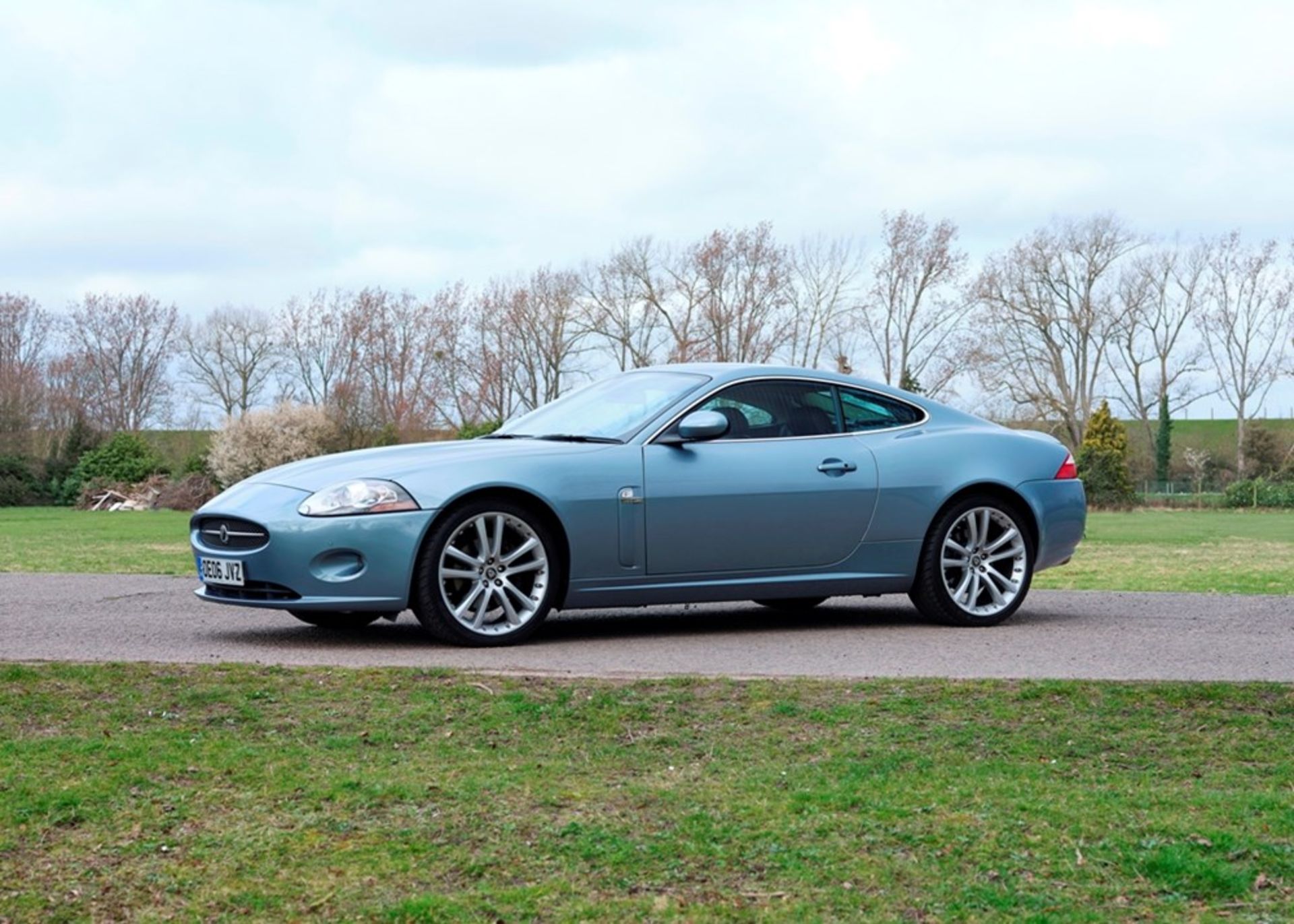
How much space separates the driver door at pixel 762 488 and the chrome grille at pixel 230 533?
195 cm

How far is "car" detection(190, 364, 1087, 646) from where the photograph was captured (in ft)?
25.7

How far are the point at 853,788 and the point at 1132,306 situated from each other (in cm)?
7601

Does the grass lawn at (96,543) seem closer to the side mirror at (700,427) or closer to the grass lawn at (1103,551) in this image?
the grass lawn at (1103,551)

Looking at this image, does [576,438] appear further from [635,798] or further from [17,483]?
[17,483]

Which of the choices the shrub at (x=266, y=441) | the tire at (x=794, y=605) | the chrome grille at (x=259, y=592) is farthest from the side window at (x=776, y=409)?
the shrub at (x=266, y=441)

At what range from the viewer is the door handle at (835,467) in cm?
878

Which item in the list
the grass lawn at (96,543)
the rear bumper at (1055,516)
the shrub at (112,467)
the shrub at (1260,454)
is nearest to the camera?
the rear bumper at (1055,516)

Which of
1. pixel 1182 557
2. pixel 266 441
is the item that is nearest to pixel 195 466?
pixel 266 441

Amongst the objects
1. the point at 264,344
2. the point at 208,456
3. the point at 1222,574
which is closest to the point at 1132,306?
the point at 264,344

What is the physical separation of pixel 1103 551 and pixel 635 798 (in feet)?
71.5

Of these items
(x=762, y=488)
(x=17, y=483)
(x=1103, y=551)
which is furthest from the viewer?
(x=17, y=483)

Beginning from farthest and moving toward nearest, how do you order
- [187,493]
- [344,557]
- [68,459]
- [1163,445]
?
[1163,445] → [68,459] → [187,493] → [344,557]

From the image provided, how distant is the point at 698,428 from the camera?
8.37m

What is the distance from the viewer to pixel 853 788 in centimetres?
473
